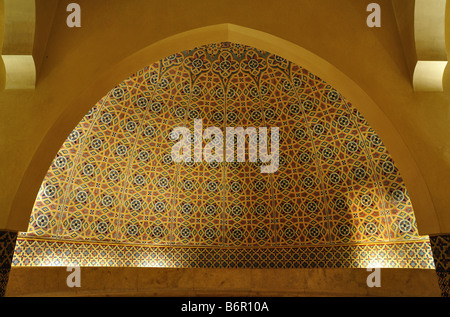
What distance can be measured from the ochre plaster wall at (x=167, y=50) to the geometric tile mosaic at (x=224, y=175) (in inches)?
125

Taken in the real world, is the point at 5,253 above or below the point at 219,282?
above

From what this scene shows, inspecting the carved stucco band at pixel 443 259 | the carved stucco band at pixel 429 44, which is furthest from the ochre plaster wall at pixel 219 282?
the carved stucco band at pixel 429 44

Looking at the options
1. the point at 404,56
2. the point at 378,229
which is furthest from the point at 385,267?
the point at 404,56

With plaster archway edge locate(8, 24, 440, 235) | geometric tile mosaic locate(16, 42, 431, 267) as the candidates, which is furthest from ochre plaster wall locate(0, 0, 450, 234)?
geometric tile mosaic locate(16, 42, 431, 267)

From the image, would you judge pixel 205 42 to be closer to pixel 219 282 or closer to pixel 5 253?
pixel 5 253

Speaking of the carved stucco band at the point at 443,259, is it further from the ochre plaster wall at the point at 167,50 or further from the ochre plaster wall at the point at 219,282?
the ochre plaster wall at the point at 219,282

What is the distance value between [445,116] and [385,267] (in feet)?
13.2

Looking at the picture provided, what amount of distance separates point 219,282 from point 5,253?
181 inches

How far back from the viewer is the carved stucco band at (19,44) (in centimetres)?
400

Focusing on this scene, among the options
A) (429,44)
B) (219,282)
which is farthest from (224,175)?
(429,44)

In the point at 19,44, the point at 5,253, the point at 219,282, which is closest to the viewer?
the point at 5,253

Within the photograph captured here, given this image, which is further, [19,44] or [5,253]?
[19,44]

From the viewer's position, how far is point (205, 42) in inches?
185

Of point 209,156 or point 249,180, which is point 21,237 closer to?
point 209,156
